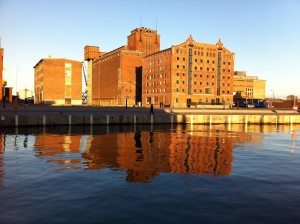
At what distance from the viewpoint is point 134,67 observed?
158 metres

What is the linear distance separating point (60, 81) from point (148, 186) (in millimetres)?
121112

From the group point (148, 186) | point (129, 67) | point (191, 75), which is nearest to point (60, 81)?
point (129, 67)

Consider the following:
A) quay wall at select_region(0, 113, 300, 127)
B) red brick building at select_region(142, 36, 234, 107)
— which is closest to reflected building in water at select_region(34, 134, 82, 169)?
quay wall at select_region(0, 113, 300, 127)

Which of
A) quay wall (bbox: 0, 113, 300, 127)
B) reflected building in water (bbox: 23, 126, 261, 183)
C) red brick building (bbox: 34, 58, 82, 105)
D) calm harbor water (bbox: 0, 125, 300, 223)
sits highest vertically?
red brick building (bbox: 34, 58, 82, 105)

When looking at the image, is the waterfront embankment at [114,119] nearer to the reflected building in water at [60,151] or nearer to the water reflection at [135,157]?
the water reflection at [135,157]

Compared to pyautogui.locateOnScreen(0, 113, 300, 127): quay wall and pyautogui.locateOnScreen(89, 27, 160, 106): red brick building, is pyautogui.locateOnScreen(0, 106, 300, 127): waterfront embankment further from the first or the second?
pyautogui.locateOnScreen(89, 27, 160, 106): red brick building

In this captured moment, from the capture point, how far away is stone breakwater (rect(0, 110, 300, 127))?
44125mm

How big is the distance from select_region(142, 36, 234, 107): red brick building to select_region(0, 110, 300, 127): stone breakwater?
187 ft

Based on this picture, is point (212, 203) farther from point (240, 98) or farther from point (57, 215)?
point (240, 98)

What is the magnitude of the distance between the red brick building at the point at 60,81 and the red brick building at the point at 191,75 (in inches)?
1304

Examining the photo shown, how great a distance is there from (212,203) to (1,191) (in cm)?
908

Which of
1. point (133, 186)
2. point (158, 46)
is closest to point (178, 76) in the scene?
point (158, 46)

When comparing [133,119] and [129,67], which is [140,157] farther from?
[129,67]

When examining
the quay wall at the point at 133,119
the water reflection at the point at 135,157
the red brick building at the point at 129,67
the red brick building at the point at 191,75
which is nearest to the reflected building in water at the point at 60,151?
the water reflection at the point at 135,157
